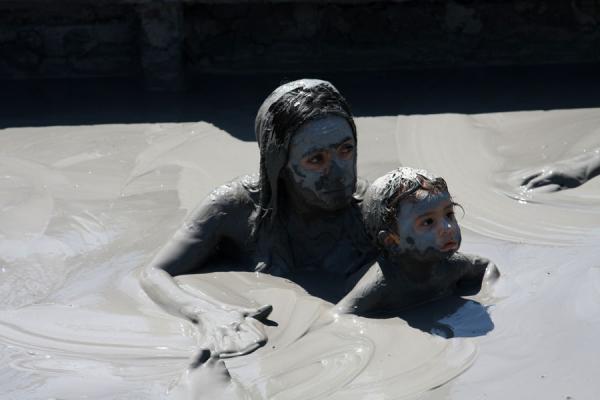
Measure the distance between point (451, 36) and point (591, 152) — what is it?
192 cm

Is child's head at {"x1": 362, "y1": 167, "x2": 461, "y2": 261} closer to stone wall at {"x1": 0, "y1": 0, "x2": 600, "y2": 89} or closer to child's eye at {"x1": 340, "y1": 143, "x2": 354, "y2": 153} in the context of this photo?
child's eye at {"x1": 340, "y1": 143, "x2": 354, "y2": 153}

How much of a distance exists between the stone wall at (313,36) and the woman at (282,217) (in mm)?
2901

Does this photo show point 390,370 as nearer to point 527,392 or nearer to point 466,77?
point 527,392

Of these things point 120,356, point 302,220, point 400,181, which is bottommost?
point 120,356

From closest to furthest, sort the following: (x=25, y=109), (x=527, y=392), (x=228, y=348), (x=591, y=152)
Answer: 1. (x=527, y=392)
2. (x=228, y=348)
3. (x=591, y=152)
4. (x=25, y=109)

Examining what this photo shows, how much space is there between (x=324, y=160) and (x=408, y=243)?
1.65 feet

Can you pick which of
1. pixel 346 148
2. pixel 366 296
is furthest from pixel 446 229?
pixel 346 148

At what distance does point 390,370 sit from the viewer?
417 centimetres

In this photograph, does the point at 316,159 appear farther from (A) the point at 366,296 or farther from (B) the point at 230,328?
(B) the point at 230,328

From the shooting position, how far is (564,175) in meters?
5.95

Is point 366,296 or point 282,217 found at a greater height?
point 282,217

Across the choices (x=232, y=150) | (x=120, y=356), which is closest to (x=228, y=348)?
(x=120, y=356)

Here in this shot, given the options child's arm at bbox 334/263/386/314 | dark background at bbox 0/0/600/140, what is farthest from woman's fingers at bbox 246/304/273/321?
dark background at bbox 0/0/600/140

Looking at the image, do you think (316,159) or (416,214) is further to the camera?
(316,159)
